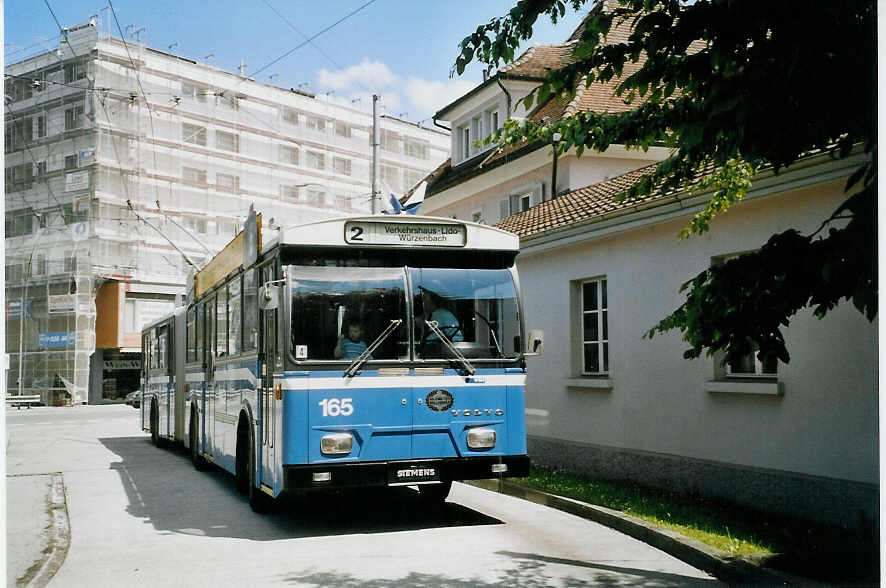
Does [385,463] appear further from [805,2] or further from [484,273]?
[805,2]

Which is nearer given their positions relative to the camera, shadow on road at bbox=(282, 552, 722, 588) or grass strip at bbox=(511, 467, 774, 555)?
shadow on road at bbox=(282, 552, 722, 588)

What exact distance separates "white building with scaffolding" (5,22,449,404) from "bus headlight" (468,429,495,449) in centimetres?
2294

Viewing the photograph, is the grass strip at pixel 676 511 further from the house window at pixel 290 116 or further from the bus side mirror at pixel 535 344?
the house window at pixel 290 116

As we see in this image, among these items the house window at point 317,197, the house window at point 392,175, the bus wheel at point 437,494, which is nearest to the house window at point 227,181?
the house window at point 317,197

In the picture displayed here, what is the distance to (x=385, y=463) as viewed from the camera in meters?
9.06

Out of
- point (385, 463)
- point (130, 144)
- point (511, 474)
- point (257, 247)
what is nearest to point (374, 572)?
point (385, 463)

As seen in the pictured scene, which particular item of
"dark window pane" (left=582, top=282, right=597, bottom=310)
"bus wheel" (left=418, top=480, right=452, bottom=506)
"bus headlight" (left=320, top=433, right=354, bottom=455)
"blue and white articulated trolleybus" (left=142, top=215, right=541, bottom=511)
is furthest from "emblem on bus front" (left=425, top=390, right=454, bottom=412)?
"dark window pane" (left=582, top=282, right=597, bottom=310)

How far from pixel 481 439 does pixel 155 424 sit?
46.2ft

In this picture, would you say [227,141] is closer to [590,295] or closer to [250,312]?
[590,295]

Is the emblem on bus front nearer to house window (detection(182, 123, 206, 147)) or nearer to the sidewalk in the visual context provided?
the sidewalk

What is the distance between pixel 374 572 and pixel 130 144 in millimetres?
42382

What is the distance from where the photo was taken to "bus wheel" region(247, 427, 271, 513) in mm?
10469

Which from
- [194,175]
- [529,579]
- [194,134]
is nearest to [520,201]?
[529,579]

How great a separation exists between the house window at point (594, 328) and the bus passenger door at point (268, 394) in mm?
5915
